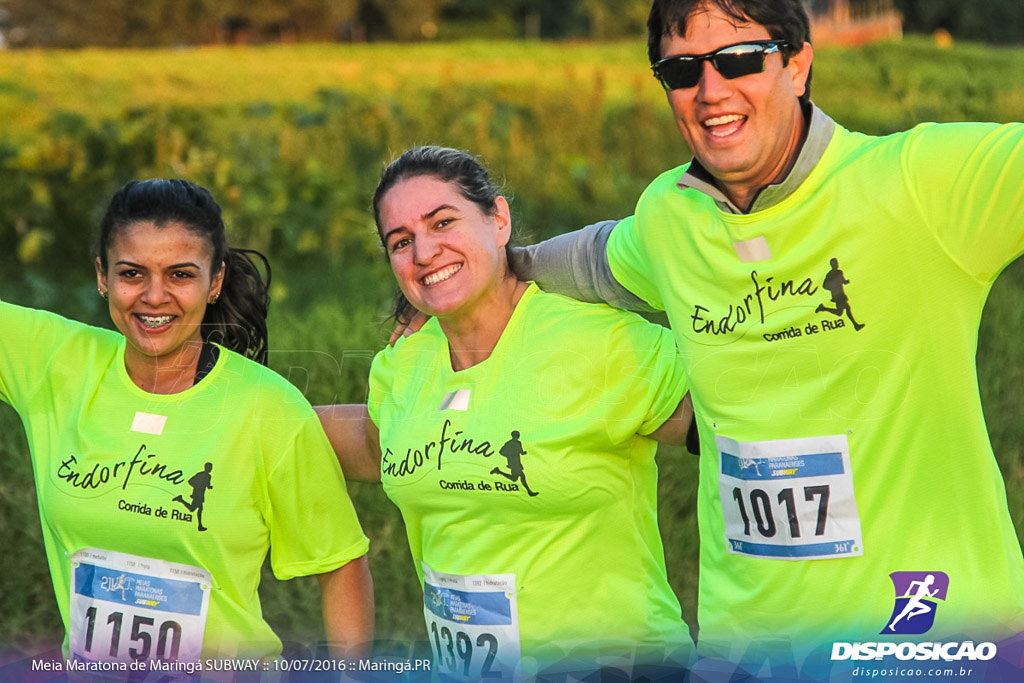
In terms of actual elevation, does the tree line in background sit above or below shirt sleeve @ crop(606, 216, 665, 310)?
above

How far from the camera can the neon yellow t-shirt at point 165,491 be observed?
9.67ft

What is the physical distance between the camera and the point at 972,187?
2.39 metres

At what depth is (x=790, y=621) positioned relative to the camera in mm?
2678

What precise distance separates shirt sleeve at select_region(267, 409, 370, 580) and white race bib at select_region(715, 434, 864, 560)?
43.0 inches

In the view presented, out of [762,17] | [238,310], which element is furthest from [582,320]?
[238,310]

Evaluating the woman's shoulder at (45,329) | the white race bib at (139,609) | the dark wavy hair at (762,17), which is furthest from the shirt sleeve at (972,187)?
the woman's shoulder at (45,329)

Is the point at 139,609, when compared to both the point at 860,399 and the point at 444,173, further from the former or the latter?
the point at 860,399

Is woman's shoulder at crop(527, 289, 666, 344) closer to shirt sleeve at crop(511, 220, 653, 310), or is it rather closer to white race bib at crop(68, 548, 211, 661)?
shirt sleeve at crop(511, 220, 653, 310)

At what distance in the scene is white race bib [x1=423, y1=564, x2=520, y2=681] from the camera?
283 centimetres

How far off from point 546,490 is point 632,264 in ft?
2.13

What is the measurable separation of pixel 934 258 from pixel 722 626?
1.01 meters

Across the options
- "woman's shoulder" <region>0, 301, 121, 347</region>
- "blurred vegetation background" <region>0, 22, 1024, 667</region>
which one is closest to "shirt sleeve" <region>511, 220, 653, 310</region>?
"woman's shoulder" <region>0, 301, 121, 347</region>

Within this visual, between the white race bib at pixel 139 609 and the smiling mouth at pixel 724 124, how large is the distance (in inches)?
66.5

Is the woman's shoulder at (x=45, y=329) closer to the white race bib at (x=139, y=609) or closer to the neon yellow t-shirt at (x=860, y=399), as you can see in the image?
the white race bib at (x=139, y=609)
